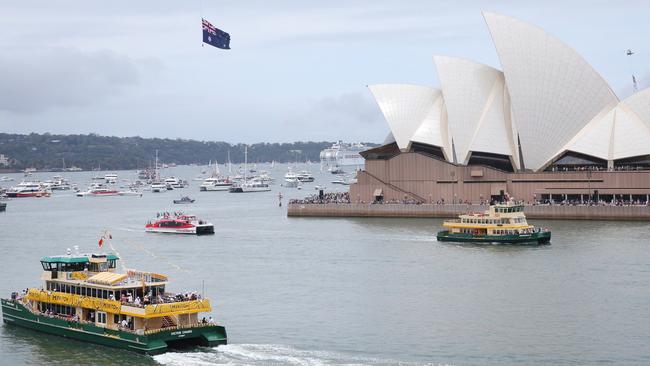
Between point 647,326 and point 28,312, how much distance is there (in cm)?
1691

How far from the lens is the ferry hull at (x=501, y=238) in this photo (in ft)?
154

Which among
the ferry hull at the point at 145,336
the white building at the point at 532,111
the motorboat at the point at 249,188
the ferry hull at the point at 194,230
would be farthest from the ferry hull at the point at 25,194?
the ferry hull at the point at 145,336

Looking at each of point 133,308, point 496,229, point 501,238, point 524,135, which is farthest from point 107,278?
point 524,135

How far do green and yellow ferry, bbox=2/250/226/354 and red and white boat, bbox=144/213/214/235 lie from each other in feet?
89.7

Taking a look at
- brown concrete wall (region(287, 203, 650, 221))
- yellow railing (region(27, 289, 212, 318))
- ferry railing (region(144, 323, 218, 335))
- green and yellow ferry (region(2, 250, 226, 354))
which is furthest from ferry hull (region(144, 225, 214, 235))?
ferry railing (region(144, 323, 218, 335))

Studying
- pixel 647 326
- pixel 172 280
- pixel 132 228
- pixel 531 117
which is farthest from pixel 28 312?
pixel 531 117

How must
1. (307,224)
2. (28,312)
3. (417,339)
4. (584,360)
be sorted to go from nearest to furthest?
(584,360)
(417,339)
(28,312)
(307,224)

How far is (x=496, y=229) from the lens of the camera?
48.7 metres

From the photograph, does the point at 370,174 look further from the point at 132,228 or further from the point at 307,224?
the point at 132,228

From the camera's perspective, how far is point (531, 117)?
65562mm

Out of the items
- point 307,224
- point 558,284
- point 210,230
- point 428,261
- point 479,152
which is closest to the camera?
point 558,284

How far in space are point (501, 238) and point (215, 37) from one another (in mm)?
16899

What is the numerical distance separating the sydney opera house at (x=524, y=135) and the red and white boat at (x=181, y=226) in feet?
53.7

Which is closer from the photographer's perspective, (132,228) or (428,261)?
(428,261)
